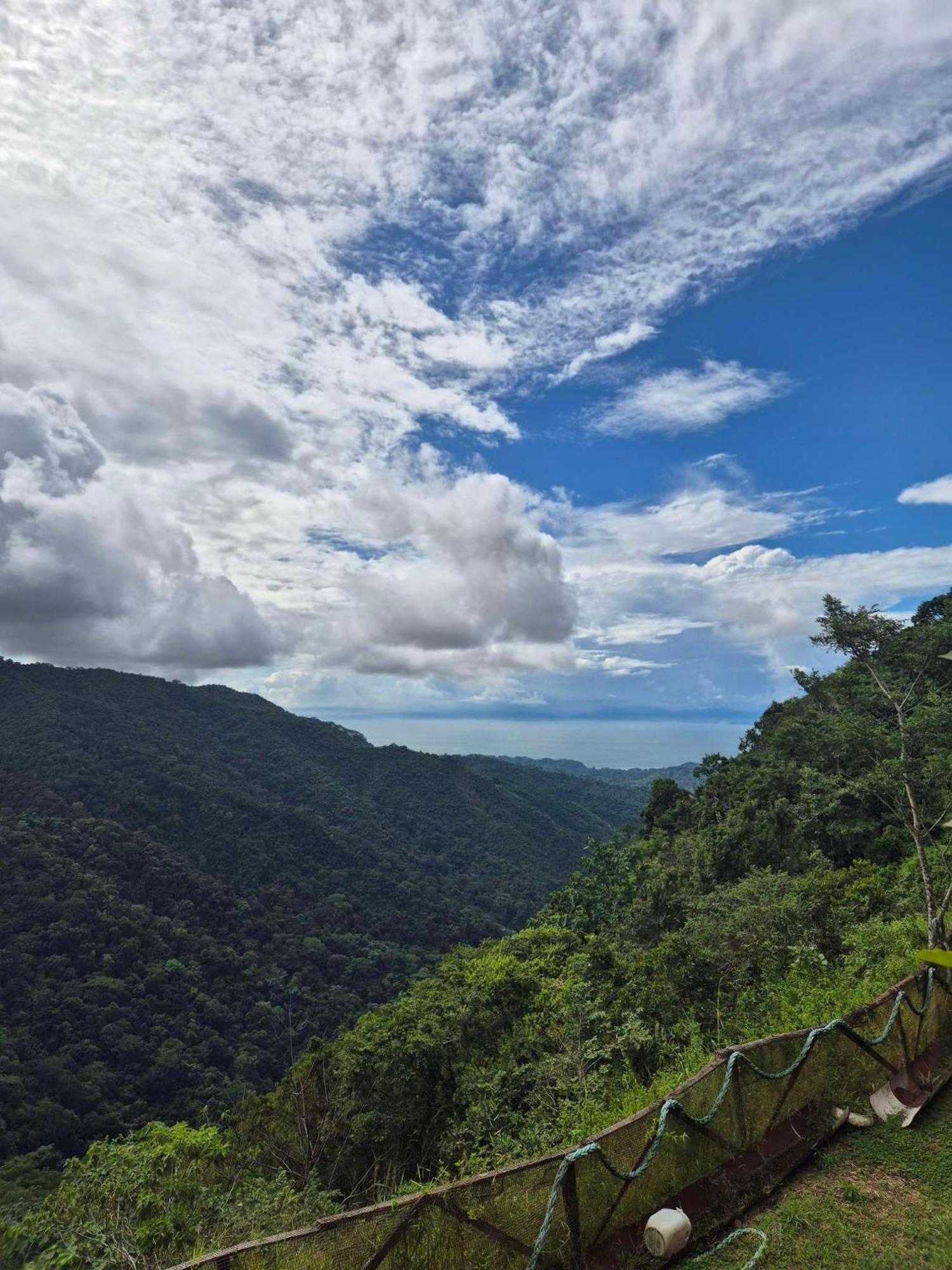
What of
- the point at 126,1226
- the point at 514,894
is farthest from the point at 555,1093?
the point at 514,894

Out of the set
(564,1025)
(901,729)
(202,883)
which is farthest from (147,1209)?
(202,883)

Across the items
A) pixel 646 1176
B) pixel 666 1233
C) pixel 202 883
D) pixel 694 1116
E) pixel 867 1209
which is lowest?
pixel 202 883

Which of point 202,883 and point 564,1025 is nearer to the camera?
point 564,1025

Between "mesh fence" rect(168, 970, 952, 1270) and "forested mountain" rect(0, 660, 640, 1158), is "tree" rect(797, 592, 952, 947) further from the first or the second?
"forested mountain" rect(0, 660, 640, 1158)

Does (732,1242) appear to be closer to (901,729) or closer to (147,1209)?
(147,1209)

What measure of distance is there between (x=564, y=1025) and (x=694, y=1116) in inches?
428

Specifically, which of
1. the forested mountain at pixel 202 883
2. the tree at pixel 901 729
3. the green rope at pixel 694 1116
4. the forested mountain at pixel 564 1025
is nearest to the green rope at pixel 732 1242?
the green rope at pixel 694 1116

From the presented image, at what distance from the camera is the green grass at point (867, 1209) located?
16.7 ft

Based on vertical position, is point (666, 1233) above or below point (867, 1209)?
above

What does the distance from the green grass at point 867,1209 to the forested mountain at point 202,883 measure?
50.3 meters

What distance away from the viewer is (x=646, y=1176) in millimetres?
5289

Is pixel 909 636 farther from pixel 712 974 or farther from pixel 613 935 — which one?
pixel 613 935

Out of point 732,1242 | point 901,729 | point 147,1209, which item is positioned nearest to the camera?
point 732,1242

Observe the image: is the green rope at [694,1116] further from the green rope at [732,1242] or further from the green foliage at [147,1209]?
the green foliage at [147,1209]
